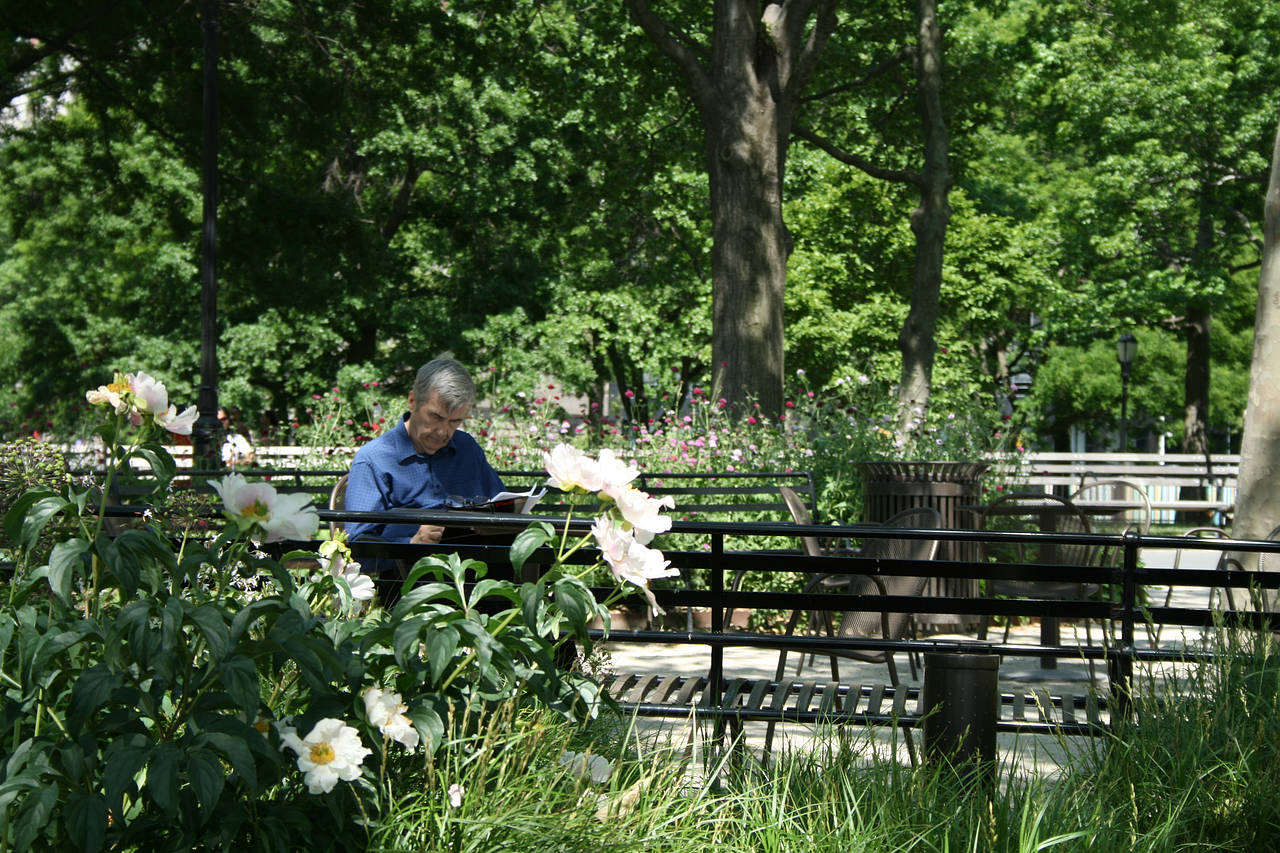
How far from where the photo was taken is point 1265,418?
25.5 ft

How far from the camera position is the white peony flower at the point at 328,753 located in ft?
7.89

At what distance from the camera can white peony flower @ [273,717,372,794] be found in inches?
94.7

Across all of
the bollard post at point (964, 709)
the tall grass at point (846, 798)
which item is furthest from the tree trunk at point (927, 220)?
the bollard post at point (964, 709)

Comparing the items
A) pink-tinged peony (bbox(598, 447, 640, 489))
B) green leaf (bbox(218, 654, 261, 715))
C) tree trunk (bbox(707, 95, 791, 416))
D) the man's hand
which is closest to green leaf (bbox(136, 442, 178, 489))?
green leaf (bbox(218, 654, 261, 715))

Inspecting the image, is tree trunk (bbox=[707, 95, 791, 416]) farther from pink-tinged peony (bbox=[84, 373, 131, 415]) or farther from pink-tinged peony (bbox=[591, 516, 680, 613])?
pink-tinged peony (bbox=[84, 373, 131, 415])

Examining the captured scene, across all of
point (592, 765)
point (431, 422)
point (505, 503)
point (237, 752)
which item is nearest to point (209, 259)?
point (431, 422)

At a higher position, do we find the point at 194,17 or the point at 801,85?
the point at 194,17

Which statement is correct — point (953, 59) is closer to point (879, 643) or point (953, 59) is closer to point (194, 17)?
point (194, 17)

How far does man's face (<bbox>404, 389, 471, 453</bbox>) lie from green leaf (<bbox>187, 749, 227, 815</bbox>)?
2986 millimetres

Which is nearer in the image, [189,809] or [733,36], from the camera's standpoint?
[189,809]

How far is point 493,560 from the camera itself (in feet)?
14.1

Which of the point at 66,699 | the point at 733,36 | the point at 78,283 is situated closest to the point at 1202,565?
the point at 733,36

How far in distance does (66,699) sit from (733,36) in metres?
12.7

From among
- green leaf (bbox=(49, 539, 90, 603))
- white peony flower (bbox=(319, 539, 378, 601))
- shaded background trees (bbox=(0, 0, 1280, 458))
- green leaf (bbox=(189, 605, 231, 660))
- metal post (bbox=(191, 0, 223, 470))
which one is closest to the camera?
green leaf (bbox=(189, 605, 231, 660))
